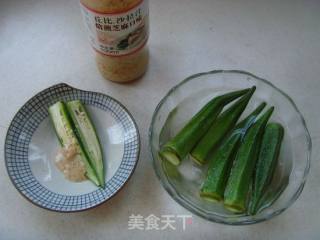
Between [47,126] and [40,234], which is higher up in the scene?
[47,126]

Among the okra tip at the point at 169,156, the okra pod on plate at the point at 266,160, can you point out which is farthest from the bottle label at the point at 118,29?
the okra pod on plate at the point at 266,160

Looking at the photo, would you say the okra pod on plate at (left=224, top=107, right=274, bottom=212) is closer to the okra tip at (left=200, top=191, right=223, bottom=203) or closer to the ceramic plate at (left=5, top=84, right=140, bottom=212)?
the okra tip at (left=200, top=191, right=223, bottom=203)

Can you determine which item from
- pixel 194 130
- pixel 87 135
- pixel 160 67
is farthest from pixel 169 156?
pixel 160 67

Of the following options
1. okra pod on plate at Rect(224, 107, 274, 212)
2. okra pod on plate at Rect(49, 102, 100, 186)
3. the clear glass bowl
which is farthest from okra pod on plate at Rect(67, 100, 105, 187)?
okra pod on plate at Rect(224, 107, 274, 212)

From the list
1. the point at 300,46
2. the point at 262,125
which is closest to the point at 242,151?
the point at 262,125

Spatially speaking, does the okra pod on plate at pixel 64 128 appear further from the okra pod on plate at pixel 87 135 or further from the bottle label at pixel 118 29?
the bottle label at pixel 118 29

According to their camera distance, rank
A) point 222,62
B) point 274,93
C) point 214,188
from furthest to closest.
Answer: point 222,62 → point 274,93 → point 214,188

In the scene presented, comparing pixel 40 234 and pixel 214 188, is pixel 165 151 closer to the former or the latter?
pixel 214 188
